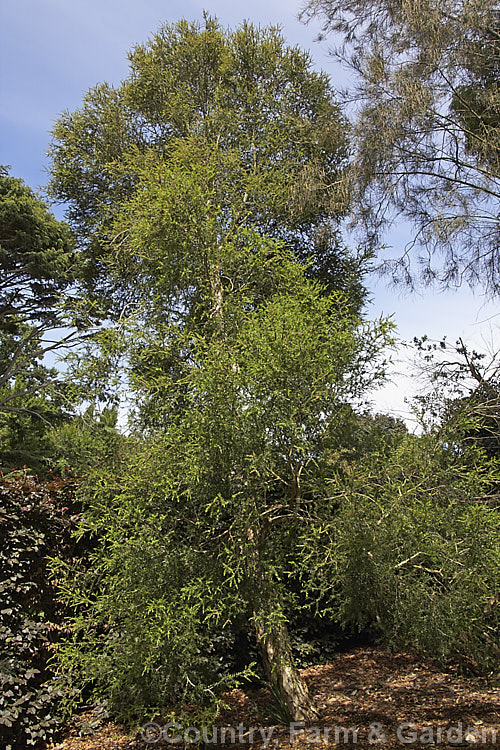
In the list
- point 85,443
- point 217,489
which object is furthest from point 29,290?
point 217,489

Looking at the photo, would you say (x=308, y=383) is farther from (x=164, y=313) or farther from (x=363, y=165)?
(x=363, y=165)

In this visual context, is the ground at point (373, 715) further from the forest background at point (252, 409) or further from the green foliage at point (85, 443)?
the green foliage at point (85, 443)

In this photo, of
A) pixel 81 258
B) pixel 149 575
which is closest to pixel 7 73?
pixel 81 258

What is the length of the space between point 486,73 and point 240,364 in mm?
4147

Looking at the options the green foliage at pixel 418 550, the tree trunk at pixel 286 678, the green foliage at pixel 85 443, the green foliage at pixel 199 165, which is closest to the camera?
the green foliage at pixel 418 550

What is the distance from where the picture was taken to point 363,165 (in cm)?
546

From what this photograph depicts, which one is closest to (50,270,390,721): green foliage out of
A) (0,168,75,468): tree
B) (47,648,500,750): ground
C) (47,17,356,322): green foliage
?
(47,648,500,750): ground

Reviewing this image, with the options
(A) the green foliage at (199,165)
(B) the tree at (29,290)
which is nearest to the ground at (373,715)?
(A) the green foliage at (199,165)

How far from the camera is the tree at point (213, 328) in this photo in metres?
3.84

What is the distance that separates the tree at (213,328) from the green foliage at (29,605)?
1.45 ft

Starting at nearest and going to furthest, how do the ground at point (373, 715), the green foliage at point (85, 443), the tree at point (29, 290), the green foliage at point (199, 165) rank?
1. the ground at point (373, 715)
2. the green foliage at point (199, 165)
3. the green foliage at point (85, 443)
4. the tree at point (29, 290)

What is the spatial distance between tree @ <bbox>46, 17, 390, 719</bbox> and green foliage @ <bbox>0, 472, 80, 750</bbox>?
443mm

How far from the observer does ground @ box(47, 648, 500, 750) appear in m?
A: 4.00

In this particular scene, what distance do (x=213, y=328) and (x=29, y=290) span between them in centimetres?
1007
